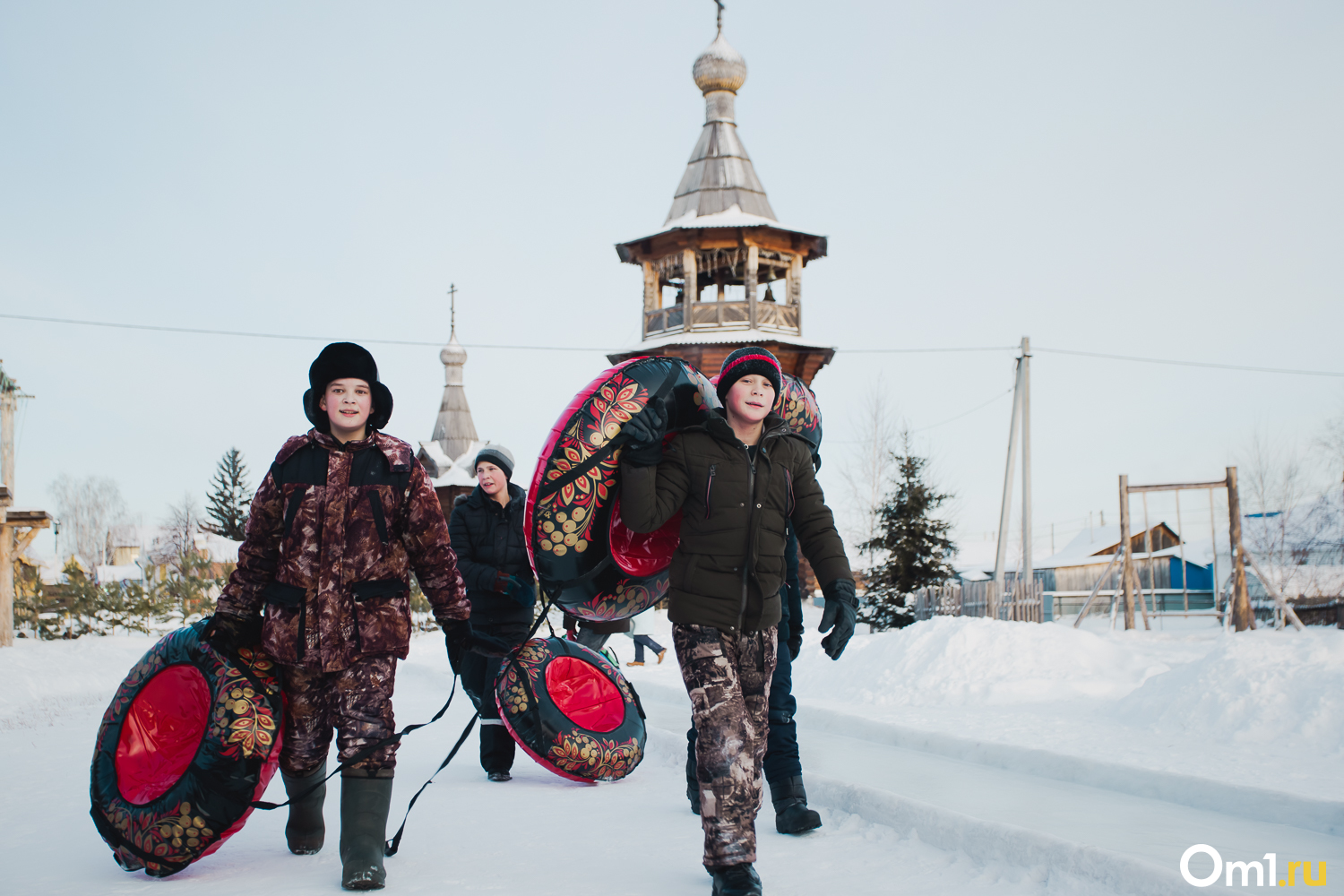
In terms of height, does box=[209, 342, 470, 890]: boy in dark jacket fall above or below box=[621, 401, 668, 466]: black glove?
below

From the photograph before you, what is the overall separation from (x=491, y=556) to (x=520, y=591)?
279 millimetres

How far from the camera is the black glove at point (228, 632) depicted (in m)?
4.02

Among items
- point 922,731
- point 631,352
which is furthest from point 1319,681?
point 631,352

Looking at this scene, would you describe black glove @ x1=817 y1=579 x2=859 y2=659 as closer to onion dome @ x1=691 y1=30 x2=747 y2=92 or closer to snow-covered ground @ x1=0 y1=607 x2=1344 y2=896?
snow-covered ground @ x1=0 y1=607 x2=1344 y2=896

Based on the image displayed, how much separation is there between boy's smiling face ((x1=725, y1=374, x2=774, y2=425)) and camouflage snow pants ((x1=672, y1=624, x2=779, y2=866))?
838mm

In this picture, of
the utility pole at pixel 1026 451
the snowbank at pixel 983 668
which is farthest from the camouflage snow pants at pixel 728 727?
the utility pole at pixel 1026 451

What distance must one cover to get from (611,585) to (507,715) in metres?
1.57

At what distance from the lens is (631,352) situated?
28203 millimetres

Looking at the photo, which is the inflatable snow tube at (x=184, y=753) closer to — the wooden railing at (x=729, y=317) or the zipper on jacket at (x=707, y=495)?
the zipper on jacket at (x=707, y=495)

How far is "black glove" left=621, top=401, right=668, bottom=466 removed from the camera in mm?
3943

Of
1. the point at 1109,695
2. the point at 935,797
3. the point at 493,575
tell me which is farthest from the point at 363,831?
the point at 1109,695

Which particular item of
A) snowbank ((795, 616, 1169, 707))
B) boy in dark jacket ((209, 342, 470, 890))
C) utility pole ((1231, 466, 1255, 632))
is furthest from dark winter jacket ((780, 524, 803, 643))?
utility pole ((1231, 466, 1255, 632))

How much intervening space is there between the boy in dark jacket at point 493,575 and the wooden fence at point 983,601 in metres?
14.5

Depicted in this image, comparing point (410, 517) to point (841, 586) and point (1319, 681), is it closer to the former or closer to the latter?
point (841, 586)
